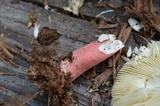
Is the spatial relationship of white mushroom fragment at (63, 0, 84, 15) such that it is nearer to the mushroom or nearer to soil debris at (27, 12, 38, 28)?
soil debris at (27, 12, 38, 28)

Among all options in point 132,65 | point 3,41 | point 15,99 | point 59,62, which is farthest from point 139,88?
point 3,41

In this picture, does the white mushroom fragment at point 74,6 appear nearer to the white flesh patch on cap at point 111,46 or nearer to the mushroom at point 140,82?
the white flesh patch on cap at point 111,46

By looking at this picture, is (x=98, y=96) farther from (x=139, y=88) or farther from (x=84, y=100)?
(x=139, y=88)

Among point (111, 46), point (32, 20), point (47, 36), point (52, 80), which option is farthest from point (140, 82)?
point (32, 20)

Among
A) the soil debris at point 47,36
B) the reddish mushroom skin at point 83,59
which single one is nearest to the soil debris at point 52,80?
the reddish mushroom skin at point 83,59

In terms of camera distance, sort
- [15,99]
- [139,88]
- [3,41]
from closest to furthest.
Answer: [139,88]
[15,99]
[3,41]

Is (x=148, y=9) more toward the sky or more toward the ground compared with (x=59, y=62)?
more toward the sky

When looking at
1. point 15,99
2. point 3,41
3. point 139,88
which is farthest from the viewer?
point 3,41
